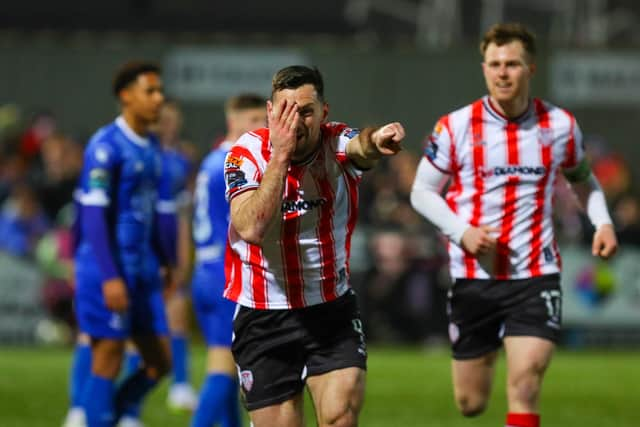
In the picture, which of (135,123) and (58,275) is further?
(58,275)

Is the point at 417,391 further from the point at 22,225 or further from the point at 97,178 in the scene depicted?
the point at 22,225

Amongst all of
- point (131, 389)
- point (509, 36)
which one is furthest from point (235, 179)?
point (131, 389)

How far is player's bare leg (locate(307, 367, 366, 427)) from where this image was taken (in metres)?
6.45

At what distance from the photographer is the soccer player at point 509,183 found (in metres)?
7.97

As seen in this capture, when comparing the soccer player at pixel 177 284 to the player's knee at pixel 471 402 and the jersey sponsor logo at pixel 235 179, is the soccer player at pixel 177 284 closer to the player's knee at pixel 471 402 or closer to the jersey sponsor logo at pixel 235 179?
the player's knee at pixel 471 402

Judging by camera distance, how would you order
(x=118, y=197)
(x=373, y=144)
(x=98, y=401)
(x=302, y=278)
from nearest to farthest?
1. (x=373, y=144)
2. (x=302, y=278)
3. (x=98, y=401)
4. (x=118, y=197)

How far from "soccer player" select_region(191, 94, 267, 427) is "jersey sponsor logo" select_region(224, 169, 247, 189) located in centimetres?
256

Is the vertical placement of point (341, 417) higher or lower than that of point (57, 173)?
lower

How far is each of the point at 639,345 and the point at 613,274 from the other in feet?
3.24

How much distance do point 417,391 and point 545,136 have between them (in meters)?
5.72

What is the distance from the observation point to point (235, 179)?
6.32 m

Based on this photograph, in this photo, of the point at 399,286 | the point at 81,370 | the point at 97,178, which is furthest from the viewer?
the point at 399,286

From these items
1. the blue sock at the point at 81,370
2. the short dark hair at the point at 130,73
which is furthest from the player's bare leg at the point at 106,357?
the short dark hair at the point at 130,73

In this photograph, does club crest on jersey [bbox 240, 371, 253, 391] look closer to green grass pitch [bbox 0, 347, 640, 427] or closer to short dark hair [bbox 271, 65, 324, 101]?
short dark hair [bbox 271, 65, 324, 101]
